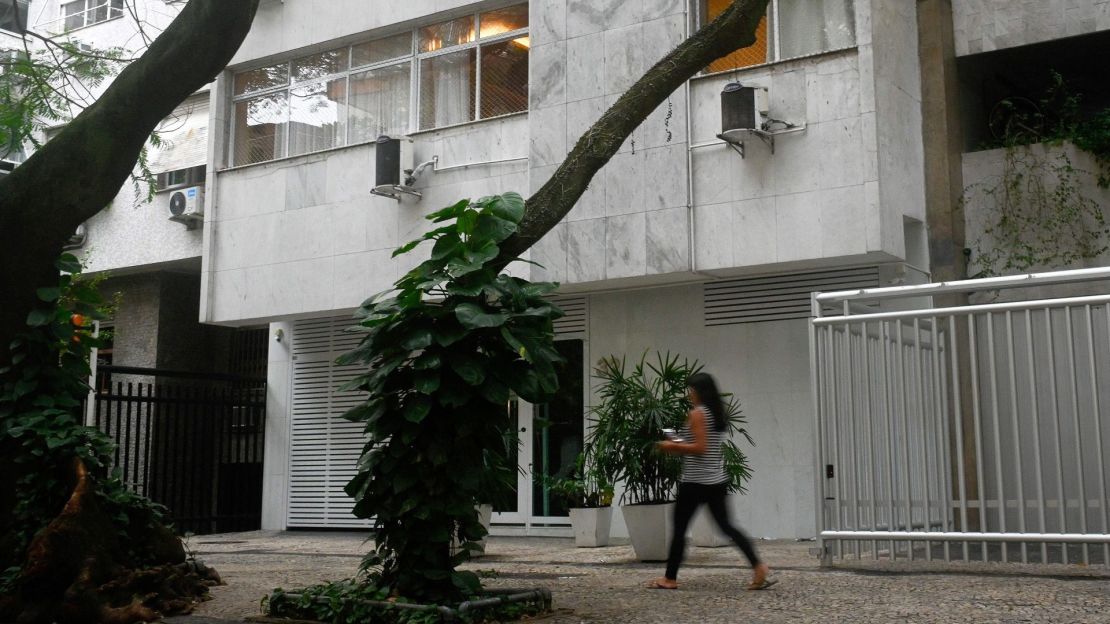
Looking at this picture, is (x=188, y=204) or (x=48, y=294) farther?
(x=188, y=204)

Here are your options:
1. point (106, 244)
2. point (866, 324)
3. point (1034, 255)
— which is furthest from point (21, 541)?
point (106, 244)

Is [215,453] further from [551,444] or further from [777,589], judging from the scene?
[777,589]

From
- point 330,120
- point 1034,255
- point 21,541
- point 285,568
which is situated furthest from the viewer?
point 330,120

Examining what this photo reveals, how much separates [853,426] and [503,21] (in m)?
9.68

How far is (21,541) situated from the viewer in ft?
27.2

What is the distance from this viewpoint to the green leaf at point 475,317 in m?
7.21

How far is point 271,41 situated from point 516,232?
1315 cm

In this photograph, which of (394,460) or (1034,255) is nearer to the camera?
(394,460)

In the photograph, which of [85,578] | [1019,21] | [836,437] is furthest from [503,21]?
[85,578]

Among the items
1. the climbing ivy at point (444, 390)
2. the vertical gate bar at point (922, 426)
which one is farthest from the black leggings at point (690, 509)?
the vertical gate bar at point (922, 426)

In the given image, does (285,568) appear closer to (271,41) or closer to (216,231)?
(216,231)

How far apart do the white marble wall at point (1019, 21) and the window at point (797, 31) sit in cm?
196

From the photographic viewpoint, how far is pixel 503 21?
1741 centimetres

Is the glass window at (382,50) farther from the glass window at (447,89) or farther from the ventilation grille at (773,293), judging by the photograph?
the ventilation grille at (773,293)
